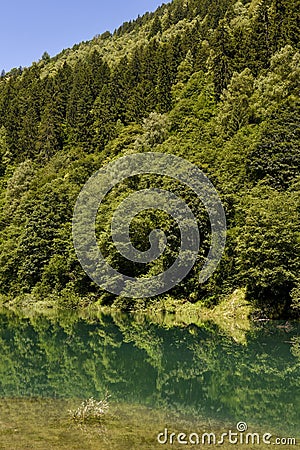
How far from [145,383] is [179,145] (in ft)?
129

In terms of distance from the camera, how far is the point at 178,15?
4641 inches

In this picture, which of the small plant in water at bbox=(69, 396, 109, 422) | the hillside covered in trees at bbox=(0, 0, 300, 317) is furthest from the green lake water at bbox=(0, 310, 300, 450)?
the hillside covered in trees at bbox=(0, 0, 300, 317)

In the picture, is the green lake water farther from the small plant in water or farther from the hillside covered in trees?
the hillside covered in trees

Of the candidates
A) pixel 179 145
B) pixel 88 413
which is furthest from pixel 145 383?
pixel 179 145

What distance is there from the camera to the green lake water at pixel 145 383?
11.2 meters

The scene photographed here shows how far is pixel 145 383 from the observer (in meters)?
18.3

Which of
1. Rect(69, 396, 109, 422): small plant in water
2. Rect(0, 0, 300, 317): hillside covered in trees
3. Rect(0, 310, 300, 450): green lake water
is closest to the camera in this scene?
Rect(0, 310, 300, 450): green lake water

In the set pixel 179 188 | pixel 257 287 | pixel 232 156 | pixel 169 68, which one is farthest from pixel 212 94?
pixel 257 287

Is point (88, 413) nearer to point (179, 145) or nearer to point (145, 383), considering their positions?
point (145, 383)

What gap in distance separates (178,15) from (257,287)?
324 feet

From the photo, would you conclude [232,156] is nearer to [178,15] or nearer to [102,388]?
[102,388]

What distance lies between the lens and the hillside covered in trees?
36875 mm

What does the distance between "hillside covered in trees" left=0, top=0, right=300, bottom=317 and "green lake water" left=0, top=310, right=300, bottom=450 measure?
284 inches

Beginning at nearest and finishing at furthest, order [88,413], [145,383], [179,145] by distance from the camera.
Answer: [88,413] → [145,383] → [179,145]
